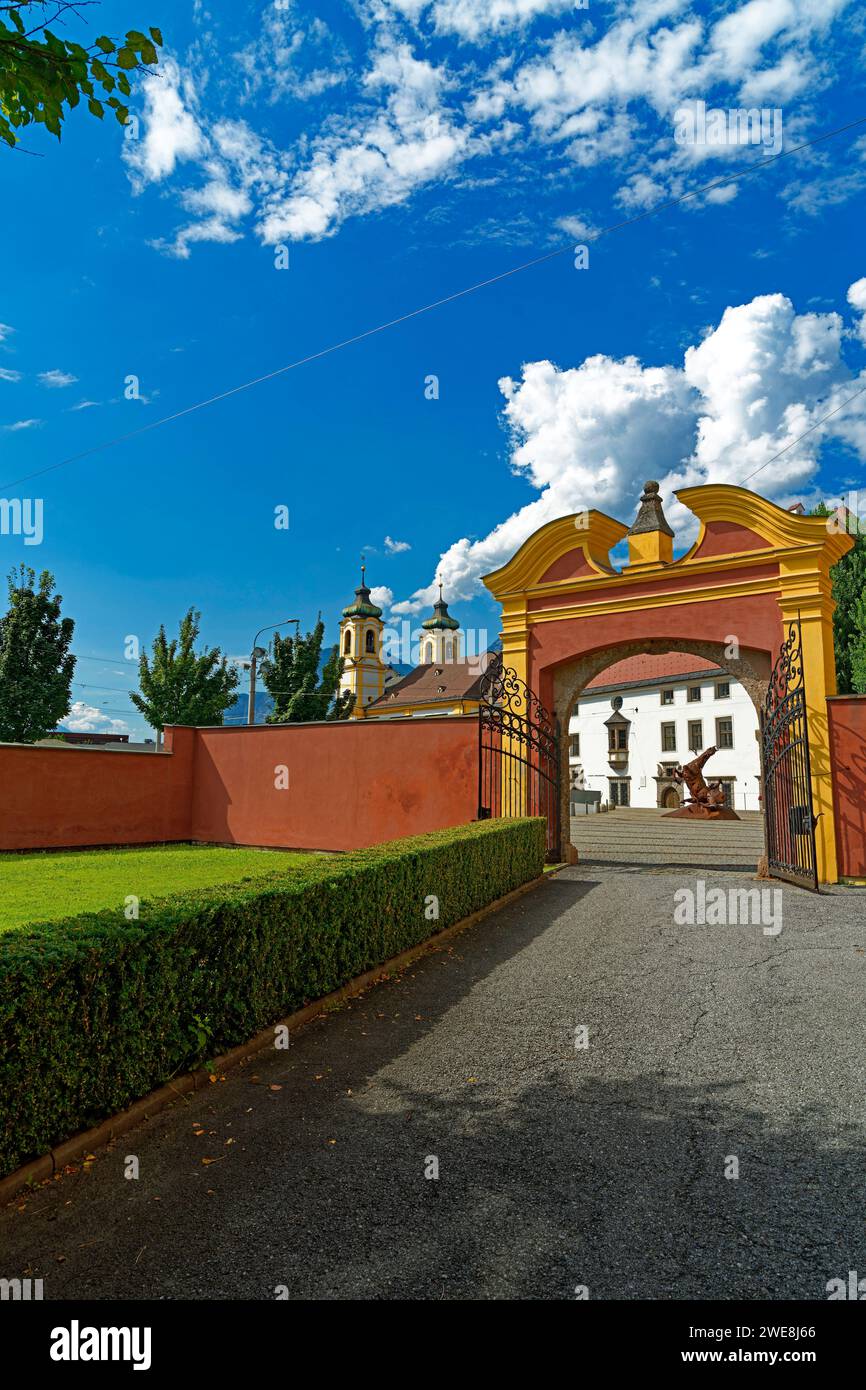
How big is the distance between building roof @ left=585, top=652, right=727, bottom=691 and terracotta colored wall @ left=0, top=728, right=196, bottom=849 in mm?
30134

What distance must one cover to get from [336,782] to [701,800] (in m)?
19.8

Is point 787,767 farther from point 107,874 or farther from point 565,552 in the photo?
point 107,874

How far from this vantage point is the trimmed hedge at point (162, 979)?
3.50m

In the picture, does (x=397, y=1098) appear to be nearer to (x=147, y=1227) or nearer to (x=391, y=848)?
(x=147, y=1227)

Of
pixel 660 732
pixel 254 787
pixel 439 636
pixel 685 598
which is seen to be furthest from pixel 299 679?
pixel 439 636

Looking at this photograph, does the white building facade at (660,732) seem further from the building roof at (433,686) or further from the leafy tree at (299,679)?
the building roof at (433,686)

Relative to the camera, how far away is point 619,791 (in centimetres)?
4969

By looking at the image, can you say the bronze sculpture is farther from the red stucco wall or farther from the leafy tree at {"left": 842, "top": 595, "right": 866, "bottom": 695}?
the red stucco wall

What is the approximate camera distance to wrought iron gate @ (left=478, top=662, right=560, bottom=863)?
14.9 metres

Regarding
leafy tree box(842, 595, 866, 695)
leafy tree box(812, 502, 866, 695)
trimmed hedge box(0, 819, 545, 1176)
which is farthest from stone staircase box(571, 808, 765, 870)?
trimmed hedge box(0, 819, 545, 1176)

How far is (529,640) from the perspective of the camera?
15.7 metres

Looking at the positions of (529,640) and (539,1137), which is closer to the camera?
(539,1137)
